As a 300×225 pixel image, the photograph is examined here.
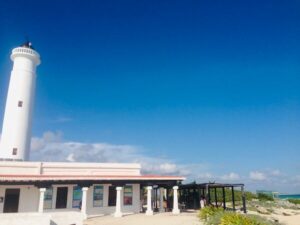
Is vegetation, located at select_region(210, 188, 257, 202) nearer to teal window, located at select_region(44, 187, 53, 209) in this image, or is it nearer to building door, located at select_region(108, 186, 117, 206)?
building door, located at select_region(108, 186, 117, 206)

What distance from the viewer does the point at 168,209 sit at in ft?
90.8

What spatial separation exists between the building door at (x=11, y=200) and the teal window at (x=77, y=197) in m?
3.86

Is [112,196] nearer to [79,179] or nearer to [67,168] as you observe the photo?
[79,179]

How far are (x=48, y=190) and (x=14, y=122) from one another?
865 cm

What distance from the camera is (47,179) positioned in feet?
72.2

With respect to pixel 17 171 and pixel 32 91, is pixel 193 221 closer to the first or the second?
pixel 17 171

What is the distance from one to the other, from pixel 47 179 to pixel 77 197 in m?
3.06

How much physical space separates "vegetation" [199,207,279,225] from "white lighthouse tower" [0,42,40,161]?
58.5 ft

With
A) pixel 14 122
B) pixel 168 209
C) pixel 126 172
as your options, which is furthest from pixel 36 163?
pixel 168 209

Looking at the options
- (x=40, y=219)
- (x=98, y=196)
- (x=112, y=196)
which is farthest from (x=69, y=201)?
(x=40, y=219)

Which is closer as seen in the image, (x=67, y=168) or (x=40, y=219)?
(x=40, y=219)

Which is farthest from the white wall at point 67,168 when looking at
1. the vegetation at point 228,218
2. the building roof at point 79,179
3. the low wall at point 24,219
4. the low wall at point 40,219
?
the vegetation at point 228,218

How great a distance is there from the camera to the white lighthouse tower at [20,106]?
2820 cm

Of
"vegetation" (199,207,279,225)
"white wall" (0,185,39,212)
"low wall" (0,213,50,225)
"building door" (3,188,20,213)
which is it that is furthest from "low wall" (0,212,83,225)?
"vegetation" (199,207,279,225)
